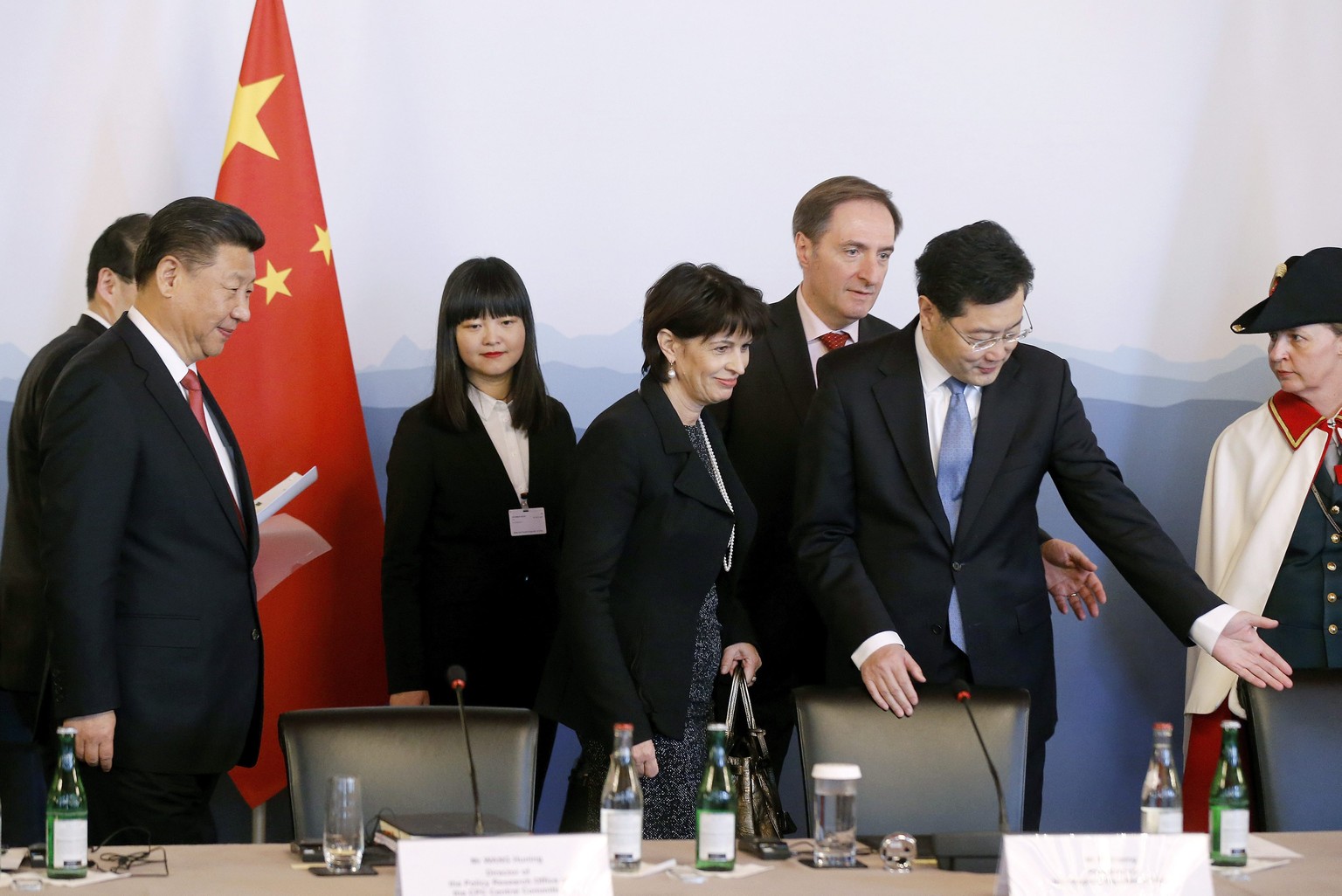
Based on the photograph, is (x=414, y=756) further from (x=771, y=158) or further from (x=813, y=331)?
(x=771, y=158)

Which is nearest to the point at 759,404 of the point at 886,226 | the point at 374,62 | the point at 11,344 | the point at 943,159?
the point at 886,226

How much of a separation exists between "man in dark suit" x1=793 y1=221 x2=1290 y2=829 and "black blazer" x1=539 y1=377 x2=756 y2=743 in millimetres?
254

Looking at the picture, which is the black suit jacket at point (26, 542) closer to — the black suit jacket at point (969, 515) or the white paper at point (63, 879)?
the white paper at point (63, 879)

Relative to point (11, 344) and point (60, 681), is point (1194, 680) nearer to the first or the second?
point (60, 681)

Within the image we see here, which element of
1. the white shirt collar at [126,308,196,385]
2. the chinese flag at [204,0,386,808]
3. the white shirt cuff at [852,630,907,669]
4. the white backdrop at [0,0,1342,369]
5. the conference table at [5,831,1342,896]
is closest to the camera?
the conference table at [5,831,1342,896]

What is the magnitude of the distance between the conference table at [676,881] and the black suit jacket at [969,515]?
79 centimetres

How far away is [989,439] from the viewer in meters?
2.94

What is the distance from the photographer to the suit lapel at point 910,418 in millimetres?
2924

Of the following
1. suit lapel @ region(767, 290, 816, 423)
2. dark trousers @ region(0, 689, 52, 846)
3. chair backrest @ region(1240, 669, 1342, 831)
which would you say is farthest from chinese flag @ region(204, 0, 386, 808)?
chair backrest @ region(1240, 669, 1342, 831)

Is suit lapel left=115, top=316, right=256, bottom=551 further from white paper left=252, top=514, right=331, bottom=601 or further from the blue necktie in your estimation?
the blue necktie

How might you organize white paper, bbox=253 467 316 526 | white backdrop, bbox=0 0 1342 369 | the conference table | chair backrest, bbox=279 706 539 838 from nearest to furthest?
the conference table < chair backrest, bbox=279 706 539 838 < white paper, bbox=253 467 316 526 < white backdrop, bbox=0 0 1342 369

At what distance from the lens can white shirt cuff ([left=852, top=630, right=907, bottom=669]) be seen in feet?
8.84

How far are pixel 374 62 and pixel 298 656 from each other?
1836 mm

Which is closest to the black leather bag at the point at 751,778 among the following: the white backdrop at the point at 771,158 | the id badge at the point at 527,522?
the id badge at the point at 527,522
